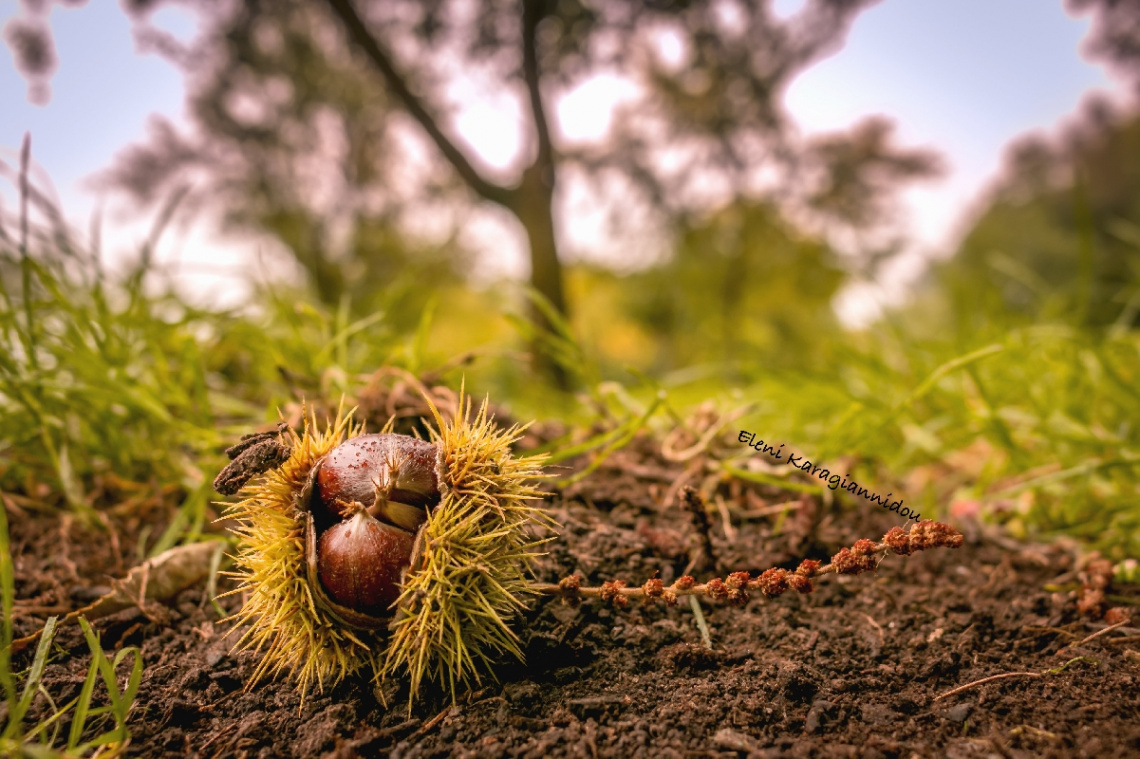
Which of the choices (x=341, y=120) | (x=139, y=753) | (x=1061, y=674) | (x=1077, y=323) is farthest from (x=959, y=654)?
(x=341, y=120)

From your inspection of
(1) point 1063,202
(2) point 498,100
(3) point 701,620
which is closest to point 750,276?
(2) point 498,100

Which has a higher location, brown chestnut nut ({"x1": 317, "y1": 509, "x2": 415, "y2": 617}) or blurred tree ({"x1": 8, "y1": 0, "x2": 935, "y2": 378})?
blurred tree ({"x1": 8, "y1": 0, "x2": 935, "y2": 378})

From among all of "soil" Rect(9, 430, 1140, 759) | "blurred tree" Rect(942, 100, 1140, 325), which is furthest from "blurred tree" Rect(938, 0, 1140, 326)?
"soil" Rect(9, 430, 1140, 759)

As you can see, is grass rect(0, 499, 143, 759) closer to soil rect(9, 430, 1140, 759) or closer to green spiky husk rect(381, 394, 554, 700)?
soil rect(9, 430, 1140, 759)

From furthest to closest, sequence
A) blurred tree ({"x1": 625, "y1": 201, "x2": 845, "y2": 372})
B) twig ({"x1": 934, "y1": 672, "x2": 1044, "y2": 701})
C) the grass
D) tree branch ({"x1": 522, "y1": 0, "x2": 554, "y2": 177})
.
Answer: blurred tree ({"x1": 625, "y1": 201, "x2": 845, "y2": 372}), tree branch ({"x1": 522, "y1": 0, "x2": 554, "y2": 177}), twig ({"x1": 934, "y1": 672, "x2": 1044, "y2": 701}), the grass

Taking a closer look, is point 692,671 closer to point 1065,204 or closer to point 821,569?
point 821,569

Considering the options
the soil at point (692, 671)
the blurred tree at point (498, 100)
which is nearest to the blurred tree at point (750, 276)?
the blurred tree at point (498, 100)

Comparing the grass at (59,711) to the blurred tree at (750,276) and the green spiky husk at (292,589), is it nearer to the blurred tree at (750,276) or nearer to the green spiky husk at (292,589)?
the green spiky husk at (292,589)

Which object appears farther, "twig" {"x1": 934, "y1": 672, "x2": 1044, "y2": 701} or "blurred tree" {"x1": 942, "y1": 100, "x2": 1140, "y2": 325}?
"blurred tree" {"x1": 942, "y1": 100, "x2": 1140, "y2": 325}
